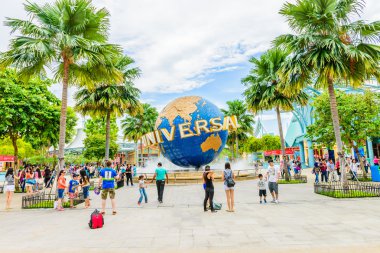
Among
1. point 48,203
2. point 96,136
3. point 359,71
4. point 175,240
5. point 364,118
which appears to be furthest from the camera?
point 96,136

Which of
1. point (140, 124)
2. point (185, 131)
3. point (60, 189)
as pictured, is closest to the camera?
point (60, 189)

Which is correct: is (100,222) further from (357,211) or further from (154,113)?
(154,113)

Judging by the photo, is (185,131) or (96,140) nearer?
(185,131)

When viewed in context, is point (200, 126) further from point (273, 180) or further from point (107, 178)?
point (107, 178)

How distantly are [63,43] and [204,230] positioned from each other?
30.4 feet

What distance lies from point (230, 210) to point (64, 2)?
36.8 ft

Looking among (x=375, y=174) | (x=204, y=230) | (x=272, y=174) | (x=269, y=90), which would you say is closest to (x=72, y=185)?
(x=204, y=230)

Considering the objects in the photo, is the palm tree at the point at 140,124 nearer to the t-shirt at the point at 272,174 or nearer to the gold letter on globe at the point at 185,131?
the gold letter on globe at the point at 185,131

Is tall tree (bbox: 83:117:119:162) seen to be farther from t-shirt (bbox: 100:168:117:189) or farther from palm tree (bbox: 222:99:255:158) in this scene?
t-shirt (bbox: 100:168:117:189)

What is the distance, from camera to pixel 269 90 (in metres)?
20.2

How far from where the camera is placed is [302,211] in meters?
8.77

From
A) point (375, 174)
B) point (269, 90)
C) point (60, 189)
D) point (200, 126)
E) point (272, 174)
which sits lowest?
point (375, 174)

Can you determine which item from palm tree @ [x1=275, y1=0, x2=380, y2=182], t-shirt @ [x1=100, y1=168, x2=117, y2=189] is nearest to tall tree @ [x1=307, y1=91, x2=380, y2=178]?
palm tree @ [x1=275, y1=0, x2=380, y2=182]

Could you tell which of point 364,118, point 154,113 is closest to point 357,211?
point 364,118
